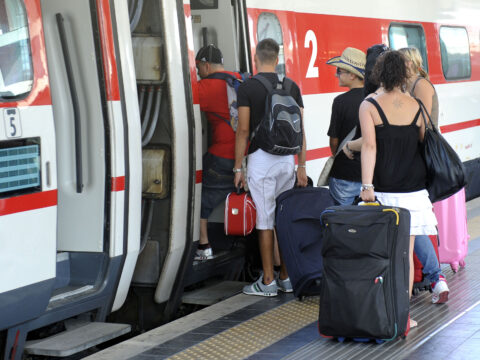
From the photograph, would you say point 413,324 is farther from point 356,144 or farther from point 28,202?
point 28,202

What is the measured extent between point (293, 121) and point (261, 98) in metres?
0.27

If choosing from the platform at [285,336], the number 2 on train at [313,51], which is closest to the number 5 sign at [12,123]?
the platform at [285,336]

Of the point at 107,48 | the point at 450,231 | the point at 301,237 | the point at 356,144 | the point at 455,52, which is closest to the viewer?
the point at 107,48

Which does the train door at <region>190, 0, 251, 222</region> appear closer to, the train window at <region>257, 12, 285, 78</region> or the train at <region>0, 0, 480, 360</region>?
the train at <region>0, 0, 480, 360</region>

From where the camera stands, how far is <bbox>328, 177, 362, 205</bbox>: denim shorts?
6082 mm

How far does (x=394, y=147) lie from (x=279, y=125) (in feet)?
3.48

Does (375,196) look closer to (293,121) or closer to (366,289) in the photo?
(366,289)

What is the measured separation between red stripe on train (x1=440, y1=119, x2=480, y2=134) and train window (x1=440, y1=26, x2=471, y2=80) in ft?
1.86

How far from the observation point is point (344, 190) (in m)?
6.12

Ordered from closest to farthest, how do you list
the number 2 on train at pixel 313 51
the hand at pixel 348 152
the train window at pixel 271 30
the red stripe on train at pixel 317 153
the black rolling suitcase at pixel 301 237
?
the hand at pixel 348 152, the black rolling suitcase at pixel 301 237, the train window at pixel 271 30, the red stripe on train at pixel 317 153, the number 2 on train at pixel 313 51

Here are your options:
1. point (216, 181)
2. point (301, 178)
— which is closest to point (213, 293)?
point (216, 181)

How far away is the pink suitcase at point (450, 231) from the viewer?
261 inches

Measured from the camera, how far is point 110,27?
508 centimetres

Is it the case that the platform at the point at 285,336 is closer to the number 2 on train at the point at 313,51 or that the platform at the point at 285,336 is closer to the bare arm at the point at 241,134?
the bare arm at the point at 241,134
